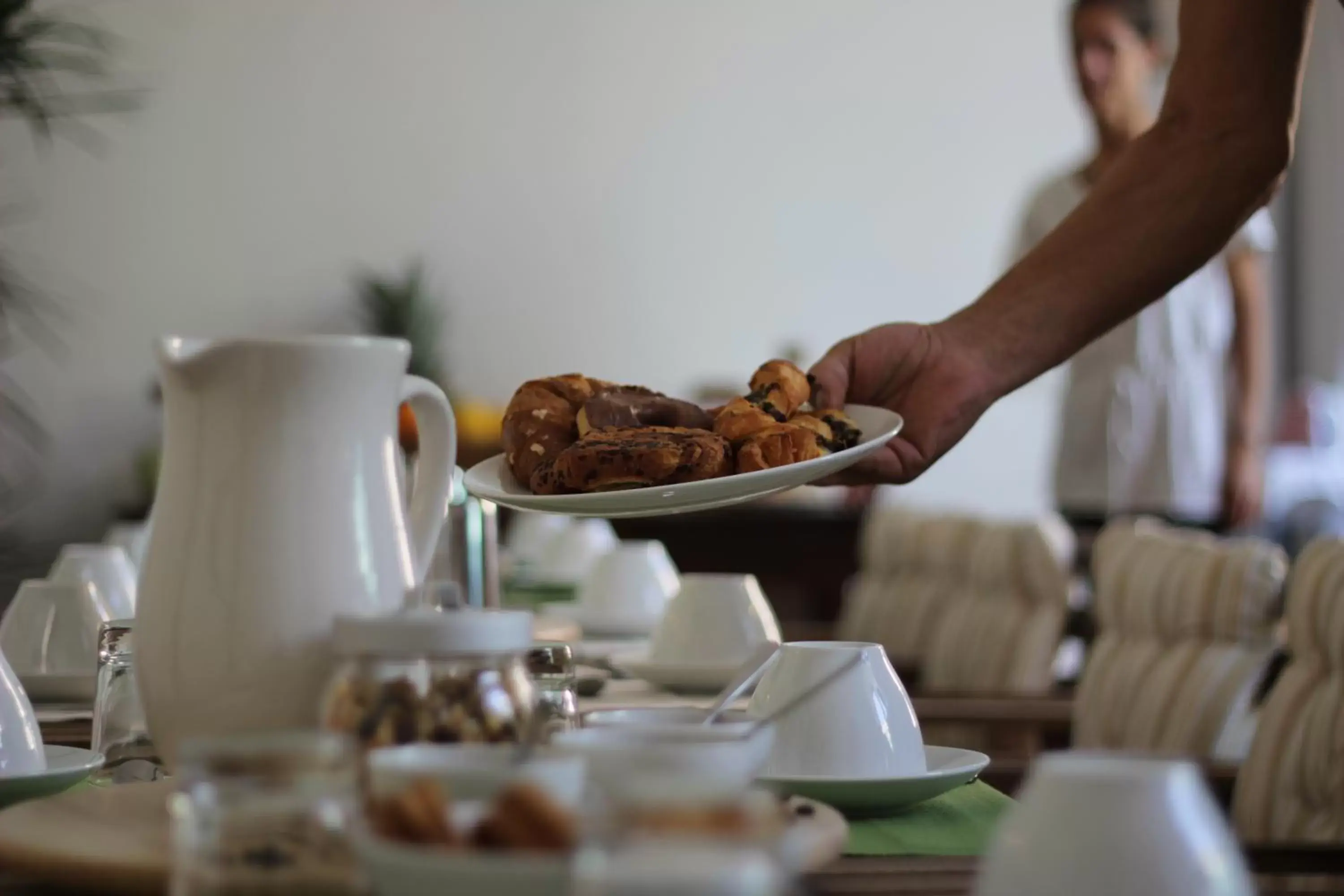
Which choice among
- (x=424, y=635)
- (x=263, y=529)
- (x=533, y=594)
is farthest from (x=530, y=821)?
(x=533, y=594)

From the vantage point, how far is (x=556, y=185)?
6695 millimetres

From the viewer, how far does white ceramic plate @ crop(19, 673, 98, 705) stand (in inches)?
51.4

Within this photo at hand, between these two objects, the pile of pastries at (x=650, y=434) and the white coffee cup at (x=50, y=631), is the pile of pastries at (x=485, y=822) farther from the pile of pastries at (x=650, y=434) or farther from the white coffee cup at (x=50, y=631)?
the white coffee cup at (x=50, y=631)

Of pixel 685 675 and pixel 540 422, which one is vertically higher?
pixel 540 422

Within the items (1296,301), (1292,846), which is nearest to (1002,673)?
(1292,846)

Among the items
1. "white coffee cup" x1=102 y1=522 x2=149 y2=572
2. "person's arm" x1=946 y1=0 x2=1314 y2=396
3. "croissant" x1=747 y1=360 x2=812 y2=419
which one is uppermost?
"person's arm" x1=946 y1=0 x2=1314 y2=396

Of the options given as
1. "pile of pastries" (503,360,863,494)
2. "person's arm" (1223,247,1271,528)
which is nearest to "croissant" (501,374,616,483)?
"pile of pastries" (503,360,863,494)

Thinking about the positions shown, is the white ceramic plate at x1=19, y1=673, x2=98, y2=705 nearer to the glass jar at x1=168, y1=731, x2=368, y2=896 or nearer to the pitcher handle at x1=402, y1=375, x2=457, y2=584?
the pitcher handle at x1=402, y1=375, x2=457, y2=584

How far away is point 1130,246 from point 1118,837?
3.55 ft

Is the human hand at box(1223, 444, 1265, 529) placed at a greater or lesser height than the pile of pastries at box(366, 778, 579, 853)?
lesser

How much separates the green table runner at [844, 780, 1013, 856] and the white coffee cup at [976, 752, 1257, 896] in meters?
0.24

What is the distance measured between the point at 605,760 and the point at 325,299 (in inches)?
242

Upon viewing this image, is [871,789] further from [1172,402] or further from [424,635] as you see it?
[1172,402]

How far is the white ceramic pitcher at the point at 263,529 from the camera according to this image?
75 cm
